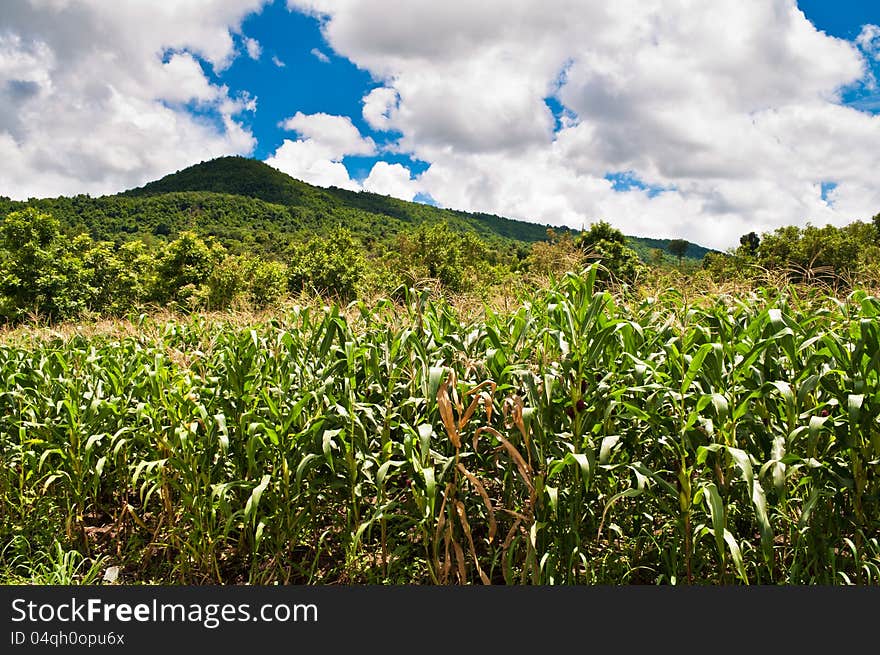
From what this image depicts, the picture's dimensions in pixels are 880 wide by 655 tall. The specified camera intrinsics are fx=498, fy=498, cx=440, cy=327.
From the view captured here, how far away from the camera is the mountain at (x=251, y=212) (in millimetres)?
78500

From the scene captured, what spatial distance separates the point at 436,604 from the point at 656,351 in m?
1.78

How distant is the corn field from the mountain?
6312cm

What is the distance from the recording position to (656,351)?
2840mm

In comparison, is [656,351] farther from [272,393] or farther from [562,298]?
[272,393]

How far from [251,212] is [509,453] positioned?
332 ft

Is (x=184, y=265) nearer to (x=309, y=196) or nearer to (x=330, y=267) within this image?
(x=330, y=267)

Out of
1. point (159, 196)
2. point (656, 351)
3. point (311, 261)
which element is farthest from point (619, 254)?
point (159, 196)

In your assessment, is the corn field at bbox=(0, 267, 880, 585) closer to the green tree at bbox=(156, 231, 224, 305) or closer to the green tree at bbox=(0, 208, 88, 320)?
the green tree at bbox=(156, 231, 224, 305)

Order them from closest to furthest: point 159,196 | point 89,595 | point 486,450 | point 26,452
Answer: point 89,595 < point 486,450 < point 26,452 < point 159,196

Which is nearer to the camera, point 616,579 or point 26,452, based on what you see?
point 616,579

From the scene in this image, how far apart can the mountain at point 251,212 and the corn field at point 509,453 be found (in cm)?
6312

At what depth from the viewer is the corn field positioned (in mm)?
2141

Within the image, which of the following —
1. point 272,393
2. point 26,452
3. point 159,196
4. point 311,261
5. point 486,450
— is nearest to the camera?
point 486,450

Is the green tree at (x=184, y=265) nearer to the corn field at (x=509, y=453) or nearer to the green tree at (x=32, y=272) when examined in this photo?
the green tree at (x=32, y=272)
